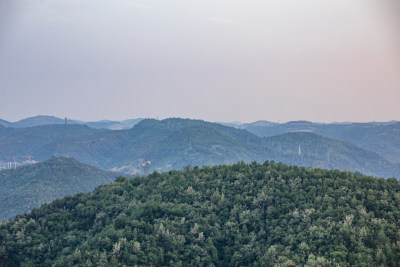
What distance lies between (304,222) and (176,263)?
27.3 metres

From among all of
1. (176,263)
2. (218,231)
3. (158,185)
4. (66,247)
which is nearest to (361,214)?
(218,231)

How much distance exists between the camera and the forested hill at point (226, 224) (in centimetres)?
7450

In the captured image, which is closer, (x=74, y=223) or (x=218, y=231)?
(x=218, y=231)

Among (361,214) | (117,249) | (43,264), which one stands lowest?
(43,264)

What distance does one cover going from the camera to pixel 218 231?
291 ft

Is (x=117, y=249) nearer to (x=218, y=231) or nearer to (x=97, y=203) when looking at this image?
(x=218, y=231)

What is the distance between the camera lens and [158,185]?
11331 centimetres

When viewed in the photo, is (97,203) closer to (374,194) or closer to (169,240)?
(169,240)

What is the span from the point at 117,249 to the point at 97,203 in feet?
102

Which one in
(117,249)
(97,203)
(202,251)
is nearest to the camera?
(117,249)

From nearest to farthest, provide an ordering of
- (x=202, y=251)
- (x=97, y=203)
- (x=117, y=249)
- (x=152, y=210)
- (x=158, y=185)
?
1. (x=117, y=249)
2. (x=202, y=251)
3. (x=152, y=210)
4. (x=97, y=203)
5. (x=158, y=185)

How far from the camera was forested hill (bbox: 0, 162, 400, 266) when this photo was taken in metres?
74.5

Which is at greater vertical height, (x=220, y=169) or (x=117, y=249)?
(x=220, y=169)

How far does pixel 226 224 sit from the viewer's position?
90188 mm
